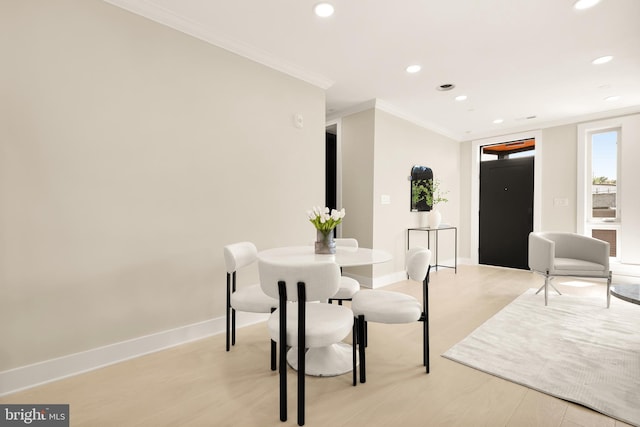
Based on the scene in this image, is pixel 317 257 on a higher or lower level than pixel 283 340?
higher

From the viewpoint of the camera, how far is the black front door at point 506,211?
18.8 feet

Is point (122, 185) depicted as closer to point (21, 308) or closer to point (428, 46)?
point (21, 308)

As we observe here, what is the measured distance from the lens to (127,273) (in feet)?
7.52

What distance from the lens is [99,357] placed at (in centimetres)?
217

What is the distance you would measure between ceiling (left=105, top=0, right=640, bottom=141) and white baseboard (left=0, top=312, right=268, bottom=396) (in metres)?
2.51

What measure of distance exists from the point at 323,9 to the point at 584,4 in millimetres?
1944

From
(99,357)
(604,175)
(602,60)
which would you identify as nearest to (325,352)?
(99,357)

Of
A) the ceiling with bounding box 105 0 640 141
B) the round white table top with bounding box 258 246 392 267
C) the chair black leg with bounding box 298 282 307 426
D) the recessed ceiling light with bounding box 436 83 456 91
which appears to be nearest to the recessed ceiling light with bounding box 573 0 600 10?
the ceiling with bounding box 105 0 640 141

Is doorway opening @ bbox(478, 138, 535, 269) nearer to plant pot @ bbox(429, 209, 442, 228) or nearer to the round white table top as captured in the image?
plant pot @ bbox(429, 209, 442, 228)

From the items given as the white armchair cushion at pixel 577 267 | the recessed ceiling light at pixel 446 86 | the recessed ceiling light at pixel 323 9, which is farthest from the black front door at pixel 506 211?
the recessed ceiling light at pixel 323 9

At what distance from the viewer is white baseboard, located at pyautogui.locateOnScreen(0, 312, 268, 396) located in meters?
1.88

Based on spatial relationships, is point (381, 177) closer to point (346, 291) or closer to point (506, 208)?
point (346, 291)

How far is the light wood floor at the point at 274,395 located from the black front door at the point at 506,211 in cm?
422

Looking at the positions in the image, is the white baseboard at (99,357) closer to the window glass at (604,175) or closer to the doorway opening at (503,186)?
the doorway opening at (503,186)
